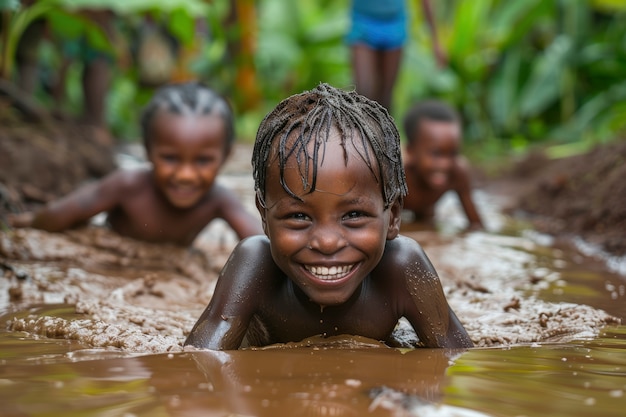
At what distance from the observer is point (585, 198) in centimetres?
596

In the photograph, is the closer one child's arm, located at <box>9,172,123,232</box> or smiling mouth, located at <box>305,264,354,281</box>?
smiling mouth, located at <box>305,264,354,281</box>

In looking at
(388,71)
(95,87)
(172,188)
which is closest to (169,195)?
(172,188)

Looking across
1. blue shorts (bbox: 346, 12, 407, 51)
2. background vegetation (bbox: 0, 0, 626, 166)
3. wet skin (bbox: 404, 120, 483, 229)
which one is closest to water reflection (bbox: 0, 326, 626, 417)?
wet skin (bbox: 404, 120, 483, 229)

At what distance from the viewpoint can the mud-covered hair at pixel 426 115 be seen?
6.47m

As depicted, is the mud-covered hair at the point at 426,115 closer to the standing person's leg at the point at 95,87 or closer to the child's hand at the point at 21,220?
the child's hand at the point at 21,220

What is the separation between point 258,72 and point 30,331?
10816mm

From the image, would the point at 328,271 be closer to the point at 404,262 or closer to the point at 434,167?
the point at 404,262

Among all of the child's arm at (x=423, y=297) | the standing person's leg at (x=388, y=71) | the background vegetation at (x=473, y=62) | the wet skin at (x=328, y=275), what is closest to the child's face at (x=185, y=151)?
the wet skin at (x=328, y=275)

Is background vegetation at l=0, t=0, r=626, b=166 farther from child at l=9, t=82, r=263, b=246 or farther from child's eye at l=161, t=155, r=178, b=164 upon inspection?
child's eye at l=161, t=155, r=178, b=164

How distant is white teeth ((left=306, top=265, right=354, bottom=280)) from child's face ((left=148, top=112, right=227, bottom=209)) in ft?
7.20

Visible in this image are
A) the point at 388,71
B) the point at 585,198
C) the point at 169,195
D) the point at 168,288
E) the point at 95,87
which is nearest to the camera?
the point at 168,288

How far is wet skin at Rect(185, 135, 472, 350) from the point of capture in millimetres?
2332

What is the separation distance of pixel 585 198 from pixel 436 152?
1136mm

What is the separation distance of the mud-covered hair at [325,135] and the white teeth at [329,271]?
0.22m
